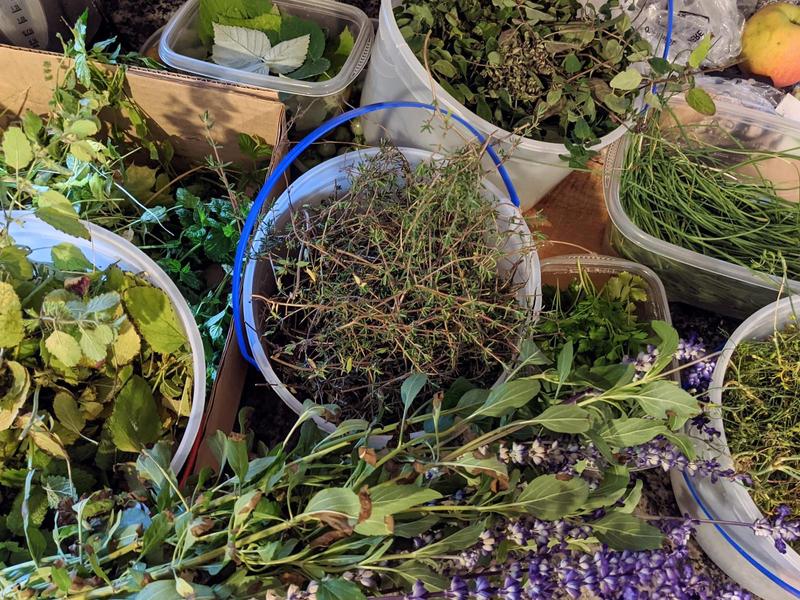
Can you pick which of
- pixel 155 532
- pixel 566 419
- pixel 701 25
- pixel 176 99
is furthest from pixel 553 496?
pixel 701 25

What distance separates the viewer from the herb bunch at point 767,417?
63cm

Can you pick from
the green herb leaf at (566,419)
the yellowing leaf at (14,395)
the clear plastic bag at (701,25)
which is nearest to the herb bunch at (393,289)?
the green herb leaf at (566,419)

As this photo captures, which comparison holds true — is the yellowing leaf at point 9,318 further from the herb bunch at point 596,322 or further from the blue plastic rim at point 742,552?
the blue plastic rim at point 742,552

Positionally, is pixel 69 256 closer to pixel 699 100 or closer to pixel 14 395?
pixel 14 395

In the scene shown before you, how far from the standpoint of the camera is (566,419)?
1.46 ft

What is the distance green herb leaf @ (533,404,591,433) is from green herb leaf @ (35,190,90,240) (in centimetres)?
41

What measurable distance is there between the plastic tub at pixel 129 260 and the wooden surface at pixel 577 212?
0.54 meters

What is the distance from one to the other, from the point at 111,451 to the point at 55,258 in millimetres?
189

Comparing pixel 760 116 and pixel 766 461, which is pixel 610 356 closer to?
pixel 766 461

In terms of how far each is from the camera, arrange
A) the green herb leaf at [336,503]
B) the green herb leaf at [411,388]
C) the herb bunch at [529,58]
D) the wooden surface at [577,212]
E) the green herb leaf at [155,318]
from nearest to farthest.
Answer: the green herb leaf at [336,503], the green herb leaf at [411,388], the green herb leaf at [155,318], the herb bunch at [529,58], the wooden surface at [577,212]

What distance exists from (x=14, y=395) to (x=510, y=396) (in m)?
0.44

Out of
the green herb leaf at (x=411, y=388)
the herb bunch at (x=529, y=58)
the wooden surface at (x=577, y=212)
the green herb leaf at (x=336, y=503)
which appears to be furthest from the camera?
the wooden surface at (x=577, y=212)

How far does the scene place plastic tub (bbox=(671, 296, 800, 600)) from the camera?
616 mm

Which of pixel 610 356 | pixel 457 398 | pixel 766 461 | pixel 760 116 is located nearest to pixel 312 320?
pixel 457 398
